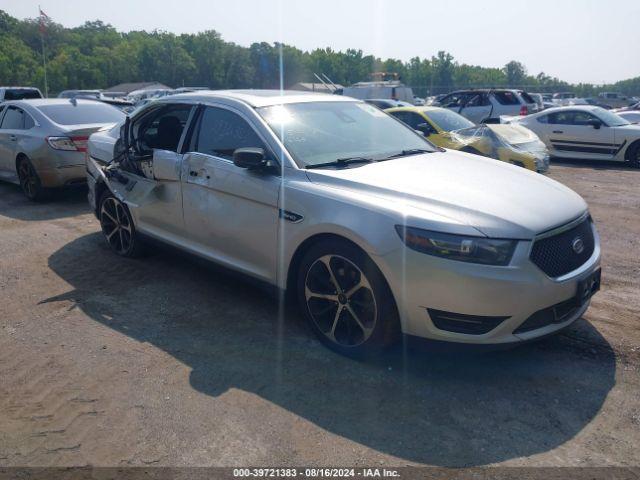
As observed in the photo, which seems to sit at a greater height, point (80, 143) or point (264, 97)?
point (264, 97)

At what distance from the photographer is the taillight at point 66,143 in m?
8.16

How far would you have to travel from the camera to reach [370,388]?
332cm

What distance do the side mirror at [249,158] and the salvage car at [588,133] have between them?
1113 cm

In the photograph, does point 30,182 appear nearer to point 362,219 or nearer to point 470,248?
point 362,219

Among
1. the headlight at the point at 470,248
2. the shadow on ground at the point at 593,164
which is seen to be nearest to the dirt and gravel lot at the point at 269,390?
the headlight at the point at 470,248

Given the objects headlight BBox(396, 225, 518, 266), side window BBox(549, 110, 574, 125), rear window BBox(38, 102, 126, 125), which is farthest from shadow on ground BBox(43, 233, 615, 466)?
side window BBox(549, 110, 574, 125)

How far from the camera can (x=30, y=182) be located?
28.3 ft

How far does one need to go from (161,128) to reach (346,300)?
8.93 feet

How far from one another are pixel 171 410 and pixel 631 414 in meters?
2.55

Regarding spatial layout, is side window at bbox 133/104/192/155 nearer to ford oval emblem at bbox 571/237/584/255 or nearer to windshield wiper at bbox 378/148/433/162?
windshield wiper at bbox 378/148/433/162

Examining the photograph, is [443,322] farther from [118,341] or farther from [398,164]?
[118,341]

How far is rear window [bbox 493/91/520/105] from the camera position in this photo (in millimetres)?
17494

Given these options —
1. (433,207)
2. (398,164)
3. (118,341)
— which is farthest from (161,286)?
(433,207)

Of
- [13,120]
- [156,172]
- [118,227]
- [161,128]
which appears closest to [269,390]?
[156,172]
